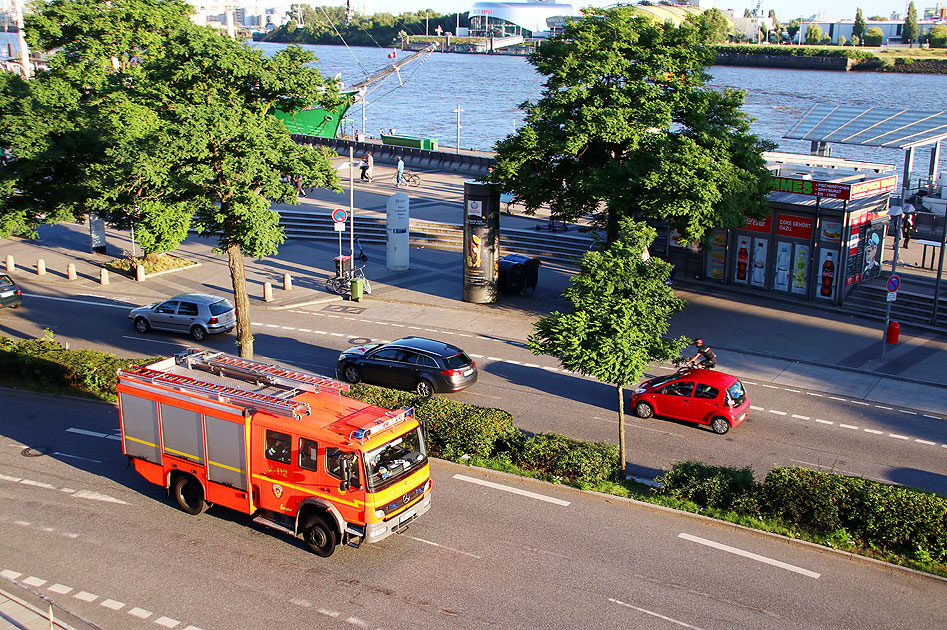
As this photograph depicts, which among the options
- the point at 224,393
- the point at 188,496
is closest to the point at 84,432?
the point at 188,496

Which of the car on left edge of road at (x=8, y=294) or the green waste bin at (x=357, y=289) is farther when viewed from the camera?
the green waste bin at (x=357, y=289)

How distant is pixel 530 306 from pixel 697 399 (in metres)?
12.1

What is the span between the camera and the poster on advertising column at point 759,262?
32031 mm

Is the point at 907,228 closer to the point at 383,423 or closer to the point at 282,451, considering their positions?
the point at 383,423

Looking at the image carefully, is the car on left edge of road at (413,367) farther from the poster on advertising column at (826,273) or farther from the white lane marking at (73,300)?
the poster on advertising column at (826,273)

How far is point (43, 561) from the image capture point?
45.9 feet

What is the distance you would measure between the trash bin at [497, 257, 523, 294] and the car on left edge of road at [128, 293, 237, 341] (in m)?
10.1

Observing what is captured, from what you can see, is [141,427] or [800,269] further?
[800,269]

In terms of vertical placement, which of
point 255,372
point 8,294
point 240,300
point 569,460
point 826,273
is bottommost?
point 8,294

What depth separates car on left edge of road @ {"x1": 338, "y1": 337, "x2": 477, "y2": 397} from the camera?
22.7m

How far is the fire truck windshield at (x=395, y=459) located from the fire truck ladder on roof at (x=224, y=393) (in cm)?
147

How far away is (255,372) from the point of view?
15938 mm

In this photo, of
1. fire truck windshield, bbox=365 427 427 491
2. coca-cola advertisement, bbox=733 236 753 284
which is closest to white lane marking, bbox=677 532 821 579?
fire truck windshield, bbox=365 427 427 491

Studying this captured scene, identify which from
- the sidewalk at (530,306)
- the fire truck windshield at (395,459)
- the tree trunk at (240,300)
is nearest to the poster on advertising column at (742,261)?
the sidewalk at (530,306)
